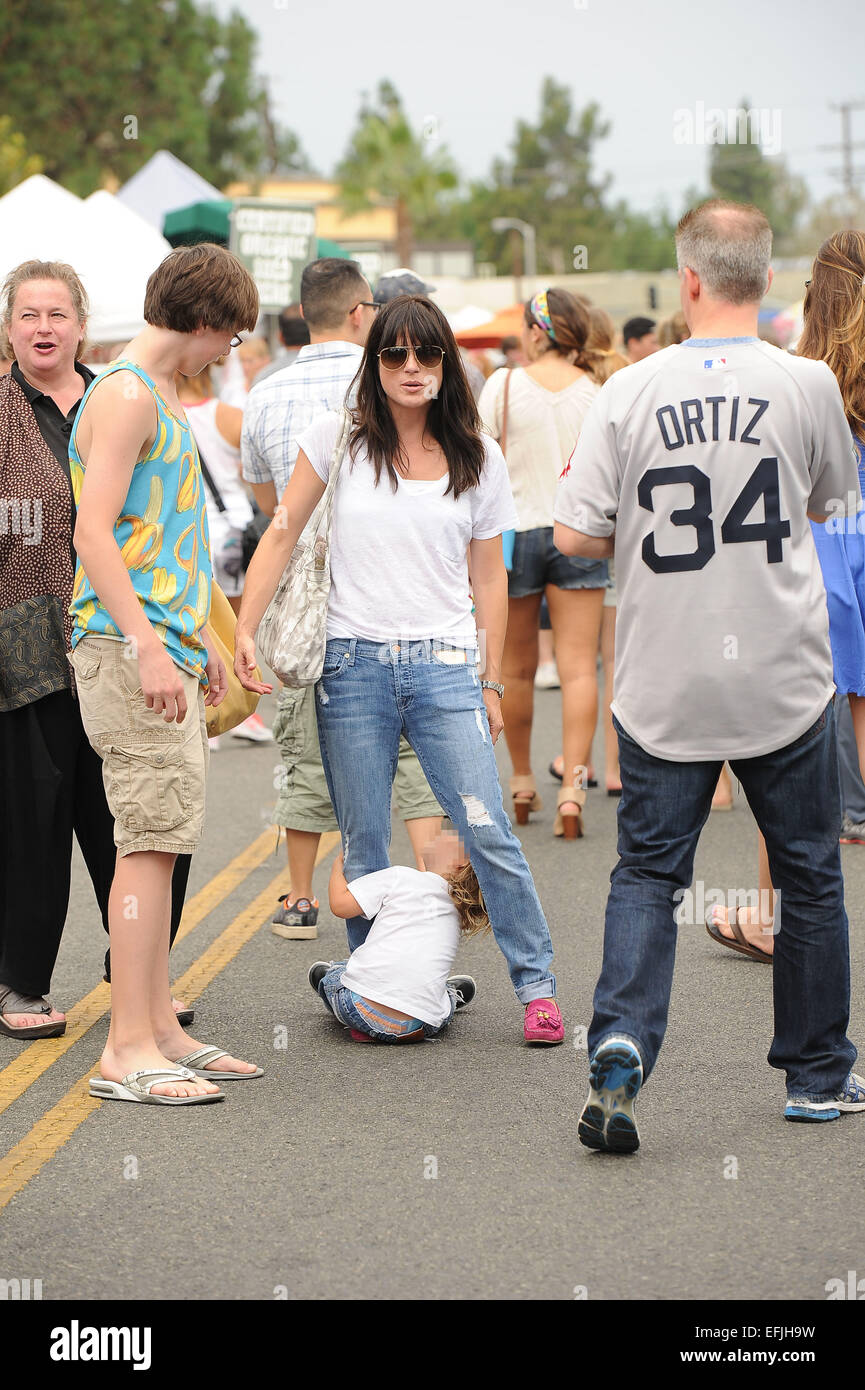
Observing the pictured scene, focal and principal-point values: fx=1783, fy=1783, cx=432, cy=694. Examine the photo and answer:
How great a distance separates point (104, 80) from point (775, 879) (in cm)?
4564

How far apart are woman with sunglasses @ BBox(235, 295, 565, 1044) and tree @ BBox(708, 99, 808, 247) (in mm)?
121484

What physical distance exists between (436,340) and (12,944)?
219cm

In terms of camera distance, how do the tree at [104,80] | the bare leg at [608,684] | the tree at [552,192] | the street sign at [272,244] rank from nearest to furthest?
the bare leg at [608,684] → the street sign at [272,244] → the tree at [104,80] → the tree at [552,192]

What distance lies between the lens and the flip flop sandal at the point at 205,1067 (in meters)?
4.86

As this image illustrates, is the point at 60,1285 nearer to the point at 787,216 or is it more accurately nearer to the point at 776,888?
the point at 776,888

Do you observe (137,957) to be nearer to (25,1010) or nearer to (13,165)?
(25,1010)

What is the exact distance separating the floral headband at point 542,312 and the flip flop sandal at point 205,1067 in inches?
168

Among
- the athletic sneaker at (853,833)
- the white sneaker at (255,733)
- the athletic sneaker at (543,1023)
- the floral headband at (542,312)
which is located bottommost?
the white sneaker at (255,733)

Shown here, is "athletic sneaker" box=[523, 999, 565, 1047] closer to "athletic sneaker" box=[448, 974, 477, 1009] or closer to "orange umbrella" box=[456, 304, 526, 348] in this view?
"athletic sneaker" box=[448, 974, 477, 1009]

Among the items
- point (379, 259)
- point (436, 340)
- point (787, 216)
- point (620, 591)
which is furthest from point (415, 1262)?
point (787, 216)

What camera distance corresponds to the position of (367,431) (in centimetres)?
504

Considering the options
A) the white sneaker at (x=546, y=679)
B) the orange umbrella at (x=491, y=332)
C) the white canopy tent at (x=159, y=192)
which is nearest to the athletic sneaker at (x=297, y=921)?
the white sneaker at (x=546, y=679)

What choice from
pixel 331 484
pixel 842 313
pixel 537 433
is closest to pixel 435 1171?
pixel 331 484

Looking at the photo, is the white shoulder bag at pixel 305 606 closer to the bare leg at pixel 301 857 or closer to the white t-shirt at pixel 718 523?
the white t-shirt at pixel 718 523
